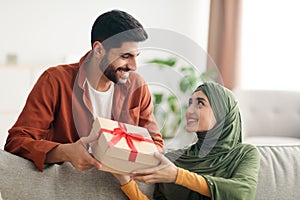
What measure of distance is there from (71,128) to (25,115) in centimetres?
16

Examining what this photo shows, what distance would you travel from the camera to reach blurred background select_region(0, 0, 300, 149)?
454 centimetres

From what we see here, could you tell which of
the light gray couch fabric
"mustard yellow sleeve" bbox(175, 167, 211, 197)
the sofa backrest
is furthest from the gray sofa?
the sofa backrest

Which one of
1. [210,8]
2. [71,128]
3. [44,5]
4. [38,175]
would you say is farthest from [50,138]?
[210,8]

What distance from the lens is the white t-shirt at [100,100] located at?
71.6 inches

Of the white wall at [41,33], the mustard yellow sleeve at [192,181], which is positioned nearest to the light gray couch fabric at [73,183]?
the mustard yellow sleeve at [192,181]

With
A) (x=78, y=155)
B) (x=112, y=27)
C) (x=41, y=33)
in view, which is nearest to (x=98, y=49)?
(x=112, y=27)

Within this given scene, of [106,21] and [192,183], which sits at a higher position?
[106,21]

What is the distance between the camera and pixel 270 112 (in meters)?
4.06

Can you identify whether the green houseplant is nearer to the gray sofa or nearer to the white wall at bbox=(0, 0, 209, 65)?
the gray sofa

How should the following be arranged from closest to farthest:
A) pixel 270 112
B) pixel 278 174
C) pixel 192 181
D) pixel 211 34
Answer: pixel 192 181 < pixel 278 174 < pixel 270 112 < pixel 211 34

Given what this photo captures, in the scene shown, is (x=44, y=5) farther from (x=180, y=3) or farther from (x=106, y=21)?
(x=106, y=21)

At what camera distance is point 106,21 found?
5.73 ft

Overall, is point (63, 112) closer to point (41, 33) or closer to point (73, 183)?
point (73, 183)

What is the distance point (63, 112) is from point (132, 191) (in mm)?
352
